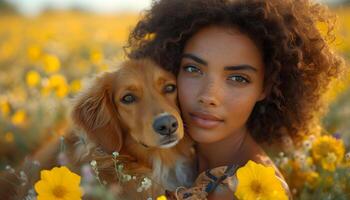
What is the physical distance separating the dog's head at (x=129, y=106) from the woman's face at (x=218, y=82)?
0.17 metres

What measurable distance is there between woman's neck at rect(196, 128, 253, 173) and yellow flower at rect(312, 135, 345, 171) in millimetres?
562

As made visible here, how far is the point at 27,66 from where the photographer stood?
9.94 meters

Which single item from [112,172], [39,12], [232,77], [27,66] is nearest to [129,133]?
[112,172]

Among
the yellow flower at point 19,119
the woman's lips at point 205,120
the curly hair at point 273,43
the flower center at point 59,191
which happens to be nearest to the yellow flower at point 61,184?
the flower center at point 59,191

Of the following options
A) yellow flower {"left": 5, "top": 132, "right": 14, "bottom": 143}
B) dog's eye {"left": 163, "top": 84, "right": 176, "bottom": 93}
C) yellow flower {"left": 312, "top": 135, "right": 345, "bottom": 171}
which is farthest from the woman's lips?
yellow flower {"left": 5, "top": 132, "right": 14, "bottom": 143}

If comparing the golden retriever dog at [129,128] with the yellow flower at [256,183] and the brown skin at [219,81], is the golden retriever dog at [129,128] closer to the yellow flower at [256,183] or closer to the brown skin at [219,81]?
the brown skin at [219,81]

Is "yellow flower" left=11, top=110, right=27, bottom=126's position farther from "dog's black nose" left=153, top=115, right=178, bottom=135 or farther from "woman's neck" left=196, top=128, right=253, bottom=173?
"dog's black nose" left=153, top=115, right=178, bottom=135

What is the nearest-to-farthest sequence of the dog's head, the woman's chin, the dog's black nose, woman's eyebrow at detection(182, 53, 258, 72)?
the dog's black nose
the dog's head
woman's eyebrow at detection(182, 53, 258, 72)
the woman's chin

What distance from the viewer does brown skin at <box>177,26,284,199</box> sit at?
12.8 feet

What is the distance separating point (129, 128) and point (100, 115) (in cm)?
24

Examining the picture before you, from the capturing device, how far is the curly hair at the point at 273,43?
4.03 metres

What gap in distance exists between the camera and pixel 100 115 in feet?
13.1

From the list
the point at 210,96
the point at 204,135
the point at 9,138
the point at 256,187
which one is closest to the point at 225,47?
the point at 210,96

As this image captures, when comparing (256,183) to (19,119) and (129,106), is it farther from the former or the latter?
(19,119)
